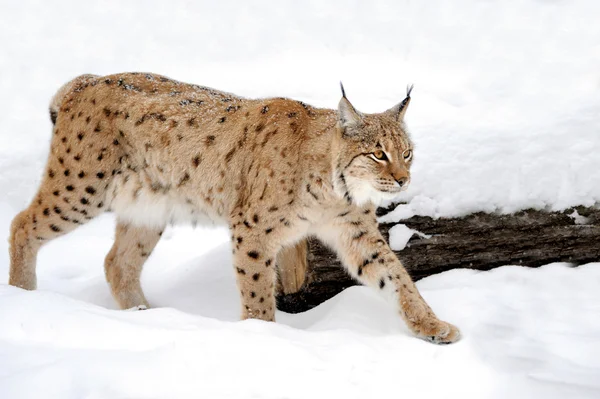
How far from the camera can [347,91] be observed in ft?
25.2

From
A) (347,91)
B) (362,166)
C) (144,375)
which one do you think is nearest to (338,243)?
(362,166)

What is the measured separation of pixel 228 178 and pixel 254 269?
0.67m

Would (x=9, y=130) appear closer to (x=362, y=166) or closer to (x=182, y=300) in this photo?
(x=182, y=300)

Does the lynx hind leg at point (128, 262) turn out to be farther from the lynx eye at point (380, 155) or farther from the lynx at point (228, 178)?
the lynx eye at point (380, 155)

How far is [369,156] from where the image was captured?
4.50m

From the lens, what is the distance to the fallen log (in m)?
5.00

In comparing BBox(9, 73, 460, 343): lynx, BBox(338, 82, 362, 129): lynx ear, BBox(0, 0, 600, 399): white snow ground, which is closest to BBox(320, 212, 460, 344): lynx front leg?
BBox(9, 73, 460, 343): lynx

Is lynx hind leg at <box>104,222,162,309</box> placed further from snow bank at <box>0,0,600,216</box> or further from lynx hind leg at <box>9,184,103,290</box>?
snow bank at <box>0,0,600,216</box>

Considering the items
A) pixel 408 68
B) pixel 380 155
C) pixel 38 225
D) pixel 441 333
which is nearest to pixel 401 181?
pixel 380 155

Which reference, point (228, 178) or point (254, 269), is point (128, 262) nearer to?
point (228, 178)

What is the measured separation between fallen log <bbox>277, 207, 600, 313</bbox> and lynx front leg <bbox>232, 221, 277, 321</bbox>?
1.92 feet

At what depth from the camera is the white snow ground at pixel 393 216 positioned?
11.2 ft

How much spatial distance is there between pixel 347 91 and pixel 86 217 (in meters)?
3.31

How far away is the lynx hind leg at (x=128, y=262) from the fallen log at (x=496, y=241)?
4.61 ft
